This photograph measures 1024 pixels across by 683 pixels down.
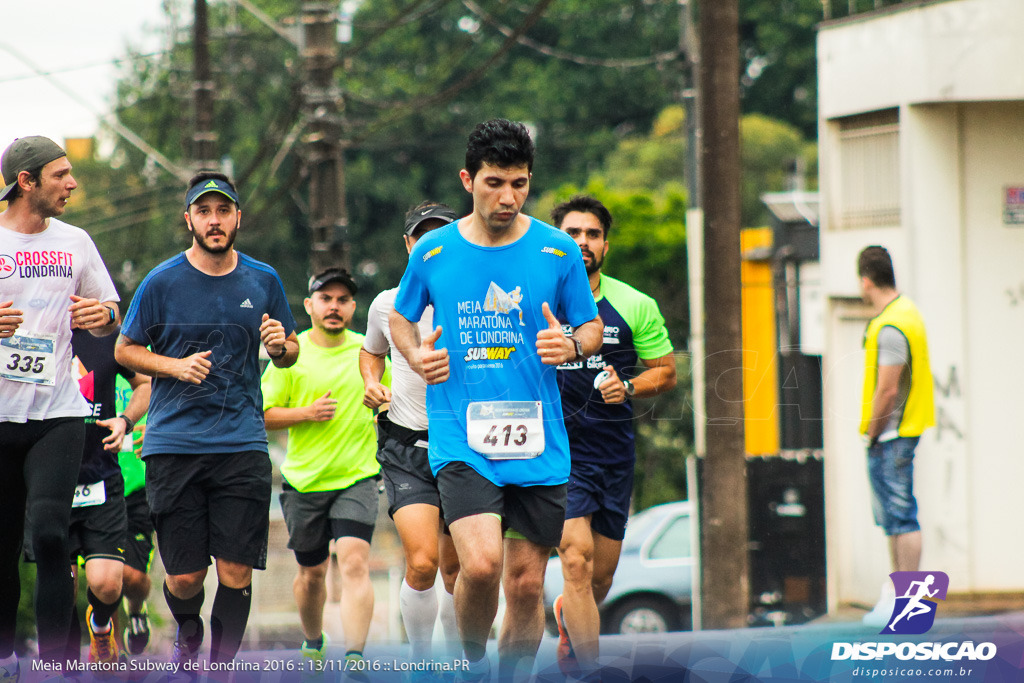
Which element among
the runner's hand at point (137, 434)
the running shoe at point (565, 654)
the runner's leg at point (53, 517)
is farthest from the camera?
the runner's hand at point (137, 434)

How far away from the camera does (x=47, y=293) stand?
4.97m

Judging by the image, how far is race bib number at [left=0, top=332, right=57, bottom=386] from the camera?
16.0 feet

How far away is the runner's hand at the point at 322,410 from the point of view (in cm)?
650

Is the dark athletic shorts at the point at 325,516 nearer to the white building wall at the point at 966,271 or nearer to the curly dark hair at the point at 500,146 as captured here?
the curly dark hair at the point at 500,146

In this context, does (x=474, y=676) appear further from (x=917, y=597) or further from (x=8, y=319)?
(x=917, y=597)

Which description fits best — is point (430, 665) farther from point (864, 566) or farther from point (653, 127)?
point (653, 127)

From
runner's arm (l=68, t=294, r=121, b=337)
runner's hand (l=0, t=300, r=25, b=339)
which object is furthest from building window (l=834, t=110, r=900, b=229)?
runner's hand (l=0, t=300, r=25, b=339)

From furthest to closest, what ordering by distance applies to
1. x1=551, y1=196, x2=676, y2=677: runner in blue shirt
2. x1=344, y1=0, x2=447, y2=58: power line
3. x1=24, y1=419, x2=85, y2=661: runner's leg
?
x1=344, y1=0, x2=447, y2=58: power line, x1=551, y1=196, x2=676, y2=677: runner in blue shirt, x1=24, y1=419, x2=85, y2=661: runner's leg

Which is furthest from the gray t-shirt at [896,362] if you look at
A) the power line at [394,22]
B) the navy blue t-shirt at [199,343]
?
the power line at [394,22]

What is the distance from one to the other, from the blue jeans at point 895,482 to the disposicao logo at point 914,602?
282mm

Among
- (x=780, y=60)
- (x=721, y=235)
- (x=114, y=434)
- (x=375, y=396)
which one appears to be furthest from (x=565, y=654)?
(x=780, y=60)

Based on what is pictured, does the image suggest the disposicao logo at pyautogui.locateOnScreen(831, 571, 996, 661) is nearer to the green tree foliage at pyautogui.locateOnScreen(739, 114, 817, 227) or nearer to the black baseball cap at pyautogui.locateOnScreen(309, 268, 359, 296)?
the black baseball cap at pyautogui.locateOnScreen(309, 268, 359, 296)

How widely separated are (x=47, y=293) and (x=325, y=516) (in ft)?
7.54

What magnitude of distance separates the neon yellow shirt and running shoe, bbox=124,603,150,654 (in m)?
1.37
